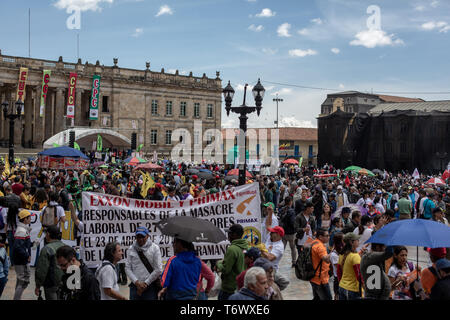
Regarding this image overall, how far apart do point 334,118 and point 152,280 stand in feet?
186

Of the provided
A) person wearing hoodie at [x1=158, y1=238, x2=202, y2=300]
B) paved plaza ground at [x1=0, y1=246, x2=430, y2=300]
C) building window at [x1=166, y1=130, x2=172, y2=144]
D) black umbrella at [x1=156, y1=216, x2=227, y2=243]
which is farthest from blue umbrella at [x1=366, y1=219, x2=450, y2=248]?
building window at [x1=166, y1=130, x2=172, y2=144]

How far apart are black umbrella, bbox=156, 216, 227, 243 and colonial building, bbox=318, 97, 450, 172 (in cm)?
5055

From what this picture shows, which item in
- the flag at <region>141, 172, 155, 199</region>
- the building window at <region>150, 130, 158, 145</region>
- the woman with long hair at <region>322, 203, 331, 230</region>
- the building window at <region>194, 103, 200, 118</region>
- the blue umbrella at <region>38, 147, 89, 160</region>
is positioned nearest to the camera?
the woman with long hair at <region>322, 203, 331, 230</region>

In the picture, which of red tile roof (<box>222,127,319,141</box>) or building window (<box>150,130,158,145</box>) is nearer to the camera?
building window (<box>150,130,158,145</box>)

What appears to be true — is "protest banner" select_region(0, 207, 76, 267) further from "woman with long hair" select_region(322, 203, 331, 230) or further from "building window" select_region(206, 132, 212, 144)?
"building window" select_region(206, 132, 212, 144)

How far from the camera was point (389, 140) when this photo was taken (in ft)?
187

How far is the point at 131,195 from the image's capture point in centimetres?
1527

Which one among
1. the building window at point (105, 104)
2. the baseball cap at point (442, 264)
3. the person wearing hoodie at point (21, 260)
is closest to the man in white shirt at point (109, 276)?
the person wearing hoodie at point (21, 260)

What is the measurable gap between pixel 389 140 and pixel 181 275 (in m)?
55.4

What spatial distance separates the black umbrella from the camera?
5.56m
